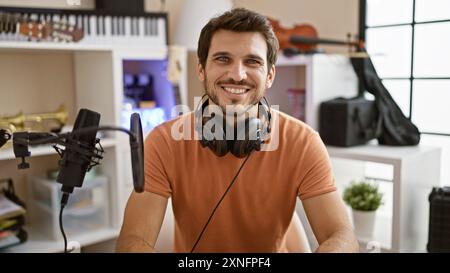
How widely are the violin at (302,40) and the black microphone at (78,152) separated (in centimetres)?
134

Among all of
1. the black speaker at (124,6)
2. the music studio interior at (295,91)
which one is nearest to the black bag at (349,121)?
the music studio interior at (295,91)

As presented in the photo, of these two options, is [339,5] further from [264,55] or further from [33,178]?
[33,178]

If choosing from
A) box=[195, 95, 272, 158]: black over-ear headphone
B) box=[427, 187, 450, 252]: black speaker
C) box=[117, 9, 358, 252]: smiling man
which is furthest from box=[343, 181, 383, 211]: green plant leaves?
box=[195, 95, 272, 158]: black over-ear headphone

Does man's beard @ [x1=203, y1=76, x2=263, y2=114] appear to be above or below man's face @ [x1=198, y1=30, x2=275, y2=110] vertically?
below

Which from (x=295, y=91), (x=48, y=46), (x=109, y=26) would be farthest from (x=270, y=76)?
(x=109, y=26)

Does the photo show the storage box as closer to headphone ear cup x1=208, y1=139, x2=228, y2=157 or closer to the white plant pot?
headphone ear cup x1=208, y1=139, x2=228, y2=157

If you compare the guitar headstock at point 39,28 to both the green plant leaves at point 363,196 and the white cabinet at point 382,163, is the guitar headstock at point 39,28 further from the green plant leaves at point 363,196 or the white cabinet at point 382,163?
the green plant leaves at point 363,196

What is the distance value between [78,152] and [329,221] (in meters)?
0.52

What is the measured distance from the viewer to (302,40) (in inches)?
67.2

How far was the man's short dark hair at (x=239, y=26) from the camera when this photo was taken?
665mm

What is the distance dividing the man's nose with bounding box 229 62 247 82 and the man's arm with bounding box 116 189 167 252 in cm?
27

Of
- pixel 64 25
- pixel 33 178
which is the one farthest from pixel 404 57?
pixel 33 178

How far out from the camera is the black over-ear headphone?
29.5 inches
